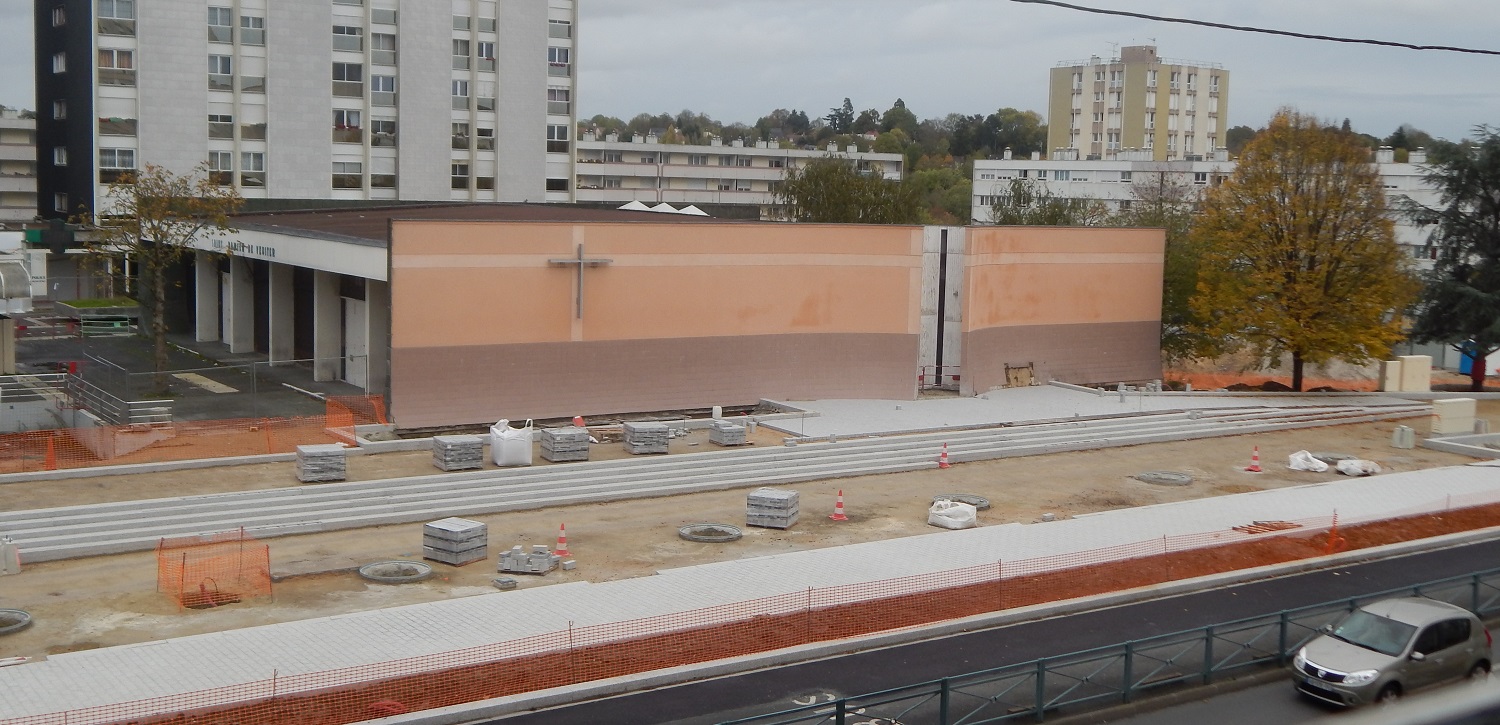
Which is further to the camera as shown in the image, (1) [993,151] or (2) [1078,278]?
(1) [993,151]

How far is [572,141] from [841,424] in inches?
1451

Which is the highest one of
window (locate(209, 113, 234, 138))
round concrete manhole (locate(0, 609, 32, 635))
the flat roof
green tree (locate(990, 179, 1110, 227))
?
window (locate(209, 113, 234, 138))

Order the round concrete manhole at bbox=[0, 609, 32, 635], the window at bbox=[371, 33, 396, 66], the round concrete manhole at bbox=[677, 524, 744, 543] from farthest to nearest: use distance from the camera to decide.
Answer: the window at bbox=[371, 33, 396, 66]
the round concrete manhole at bbox=[677, 524, 744, 543]
the round concrete manhole at bbox=[0, 609, 32, 635]

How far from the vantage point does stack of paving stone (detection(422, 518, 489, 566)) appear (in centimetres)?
1975

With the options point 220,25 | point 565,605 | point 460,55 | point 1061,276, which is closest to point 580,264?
point 565,605

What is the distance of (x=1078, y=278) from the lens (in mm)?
38250

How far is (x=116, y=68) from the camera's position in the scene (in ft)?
170

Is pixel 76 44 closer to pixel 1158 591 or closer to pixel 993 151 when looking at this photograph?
pixel 1158 591

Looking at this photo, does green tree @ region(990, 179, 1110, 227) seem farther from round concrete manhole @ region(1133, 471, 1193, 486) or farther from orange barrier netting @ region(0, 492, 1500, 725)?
orange barrier netting @ region(0, 492, 1500, 725)

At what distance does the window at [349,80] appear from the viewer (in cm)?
5619

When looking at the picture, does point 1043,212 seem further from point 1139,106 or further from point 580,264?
point 1139,106

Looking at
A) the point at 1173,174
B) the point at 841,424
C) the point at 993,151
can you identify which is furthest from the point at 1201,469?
the point at 993,151

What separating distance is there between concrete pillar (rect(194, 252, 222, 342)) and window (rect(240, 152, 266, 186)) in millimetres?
13482

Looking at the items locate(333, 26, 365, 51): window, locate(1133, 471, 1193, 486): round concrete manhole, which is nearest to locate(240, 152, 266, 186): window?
locate(333, 26, 365, 51): window
